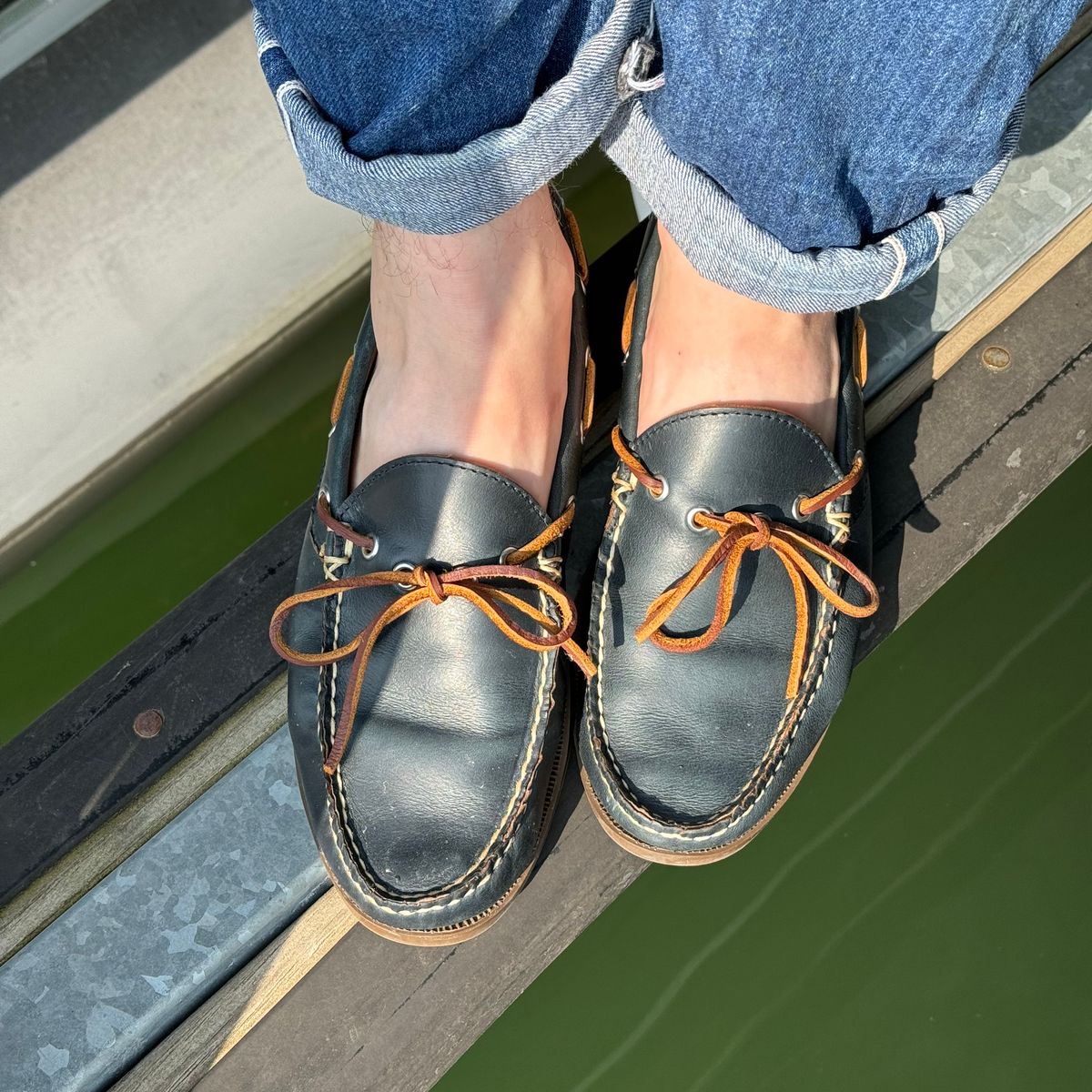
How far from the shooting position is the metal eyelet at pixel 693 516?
814 millimetres

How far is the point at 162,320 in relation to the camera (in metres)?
1.51

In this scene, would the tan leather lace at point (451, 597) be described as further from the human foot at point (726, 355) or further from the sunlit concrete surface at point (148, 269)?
the sunlit concrete surface at point (148, 269)

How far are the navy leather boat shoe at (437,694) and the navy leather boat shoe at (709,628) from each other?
56 mm

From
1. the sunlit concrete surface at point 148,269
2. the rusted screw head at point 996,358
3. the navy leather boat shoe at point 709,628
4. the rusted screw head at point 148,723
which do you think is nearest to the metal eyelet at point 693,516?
the navy leather boat shoe at point 709,628

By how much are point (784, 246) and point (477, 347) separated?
0.82 feet

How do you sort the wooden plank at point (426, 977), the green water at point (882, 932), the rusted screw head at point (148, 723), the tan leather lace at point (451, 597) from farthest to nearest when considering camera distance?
the green water at point (882, 932) < the rusted screw head at point (148, 723) < the wooden plank at point (426, 977) < the tan leather lace at point (451, 597)

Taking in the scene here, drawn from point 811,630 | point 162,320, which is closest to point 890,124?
point 811,630

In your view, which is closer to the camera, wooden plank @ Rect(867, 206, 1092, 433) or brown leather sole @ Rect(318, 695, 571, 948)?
brown leather sole @ Rect(318, 695, 571, 948)

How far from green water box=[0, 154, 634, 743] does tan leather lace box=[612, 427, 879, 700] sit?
0.97 meters

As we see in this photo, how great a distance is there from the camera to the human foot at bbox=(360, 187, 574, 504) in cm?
78

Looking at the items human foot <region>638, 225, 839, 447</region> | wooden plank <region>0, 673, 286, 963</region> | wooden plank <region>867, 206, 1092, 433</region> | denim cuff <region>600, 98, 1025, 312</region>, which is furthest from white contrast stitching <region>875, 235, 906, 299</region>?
wooden plank <region>0, 673, 286, 963</region>

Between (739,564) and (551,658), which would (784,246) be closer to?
(739,564)

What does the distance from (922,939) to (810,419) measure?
75 cm

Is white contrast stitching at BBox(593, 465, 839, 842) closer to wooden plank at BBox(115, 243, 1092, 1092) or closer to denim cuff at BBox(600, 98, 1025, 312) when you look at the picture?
wooden plank at BBox(115, 243, 1092, 1092)
